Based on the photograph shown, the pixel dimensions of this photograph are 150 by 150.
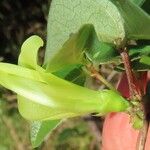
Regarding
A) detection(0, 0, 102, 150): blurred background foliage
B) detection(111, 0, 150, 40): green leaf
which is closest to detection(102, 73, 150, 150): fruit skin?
detection(111, 0, 150, 40): green leaf

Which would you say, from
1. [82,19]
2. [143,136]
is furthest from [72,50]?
[143,136]

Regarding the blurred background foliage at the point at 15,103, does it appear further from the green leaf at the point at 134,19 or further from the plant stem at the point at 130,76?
the green leaf at the point at 134,19

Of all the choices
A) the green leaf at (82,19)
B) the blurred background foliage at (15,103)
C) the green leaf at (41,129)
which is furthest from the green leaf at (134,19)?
the blurred background foliage at (15,103)

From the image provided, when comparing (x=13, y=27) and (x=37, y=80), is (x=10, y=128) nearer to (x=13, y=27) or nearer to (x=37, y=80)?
(x=13, y=27)

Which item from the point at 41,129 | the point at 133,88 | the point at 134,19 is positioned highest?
the point at 134,19

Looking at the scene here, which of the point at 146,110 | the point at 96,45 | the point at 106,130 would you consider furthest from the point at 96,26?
the point at 106,130

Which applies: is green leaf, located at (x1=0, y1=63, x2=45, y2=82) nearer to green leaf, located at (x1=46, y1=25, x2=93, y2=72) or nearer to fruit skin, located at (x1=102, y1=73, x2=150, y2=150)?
green leaf, located at (x1=46, y1=25, x2=93, y2=72)

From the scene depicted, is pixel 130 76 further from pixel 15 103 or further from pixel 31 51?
pixel 15 103
